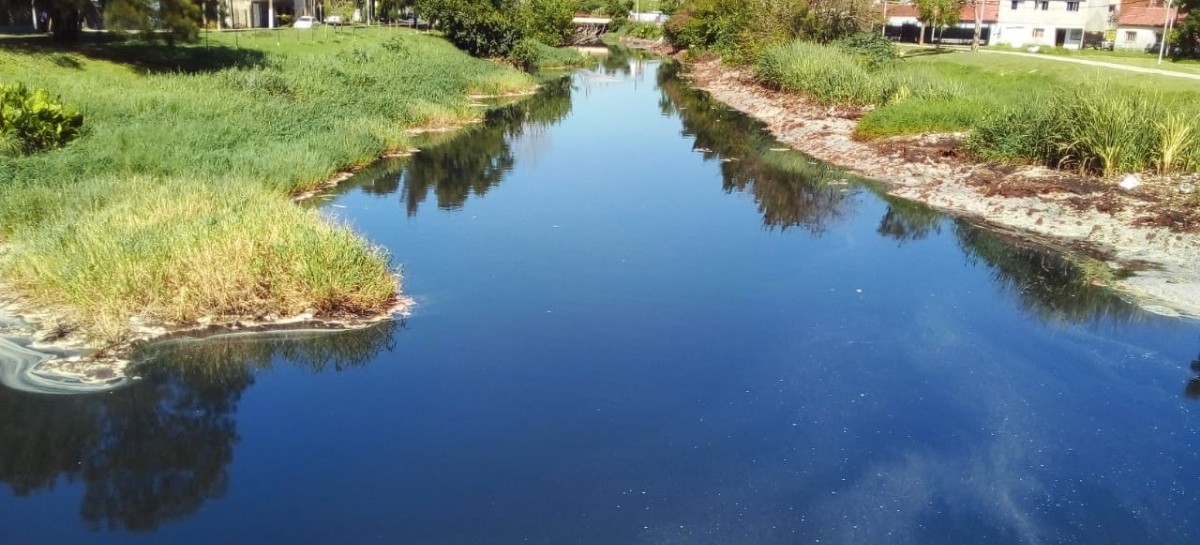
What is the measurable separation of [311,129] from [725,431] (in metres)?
16.0

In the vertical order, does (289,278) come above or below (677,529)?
above

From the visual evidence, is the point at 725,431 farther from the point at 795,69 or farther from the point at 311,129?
the point at 795,69

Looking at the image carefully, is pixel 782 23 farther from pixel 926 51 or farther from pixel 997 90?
pixel 997 90

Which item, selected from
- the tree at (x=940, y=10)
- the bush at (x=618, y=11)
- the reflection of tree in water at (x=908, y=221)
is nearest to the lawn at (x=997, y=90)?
the reflection of tree in water at (x=908, y=221)

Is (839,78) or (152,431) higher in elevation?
(839,78)

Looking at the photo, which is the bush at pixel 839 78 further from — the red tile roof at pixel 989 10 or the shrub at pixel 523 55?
the red tile roof at pixel 989 10

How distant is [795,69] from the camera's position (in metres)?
34.9

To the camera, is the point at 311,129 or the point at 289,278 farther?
the point at 311,129

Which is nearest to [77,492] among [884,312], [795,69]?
[884,312]

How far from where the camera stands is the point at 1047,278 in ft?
48.6

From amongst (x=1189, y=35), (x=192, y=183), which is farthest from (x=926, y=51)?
(x=192, y=183)

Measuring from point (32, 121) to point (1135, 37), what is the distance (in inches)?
2517

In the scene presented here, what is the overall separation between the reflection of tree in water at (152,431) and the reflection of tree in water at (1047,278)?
365 inches

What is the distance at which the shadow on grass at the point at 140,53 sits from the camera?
1043 inches
